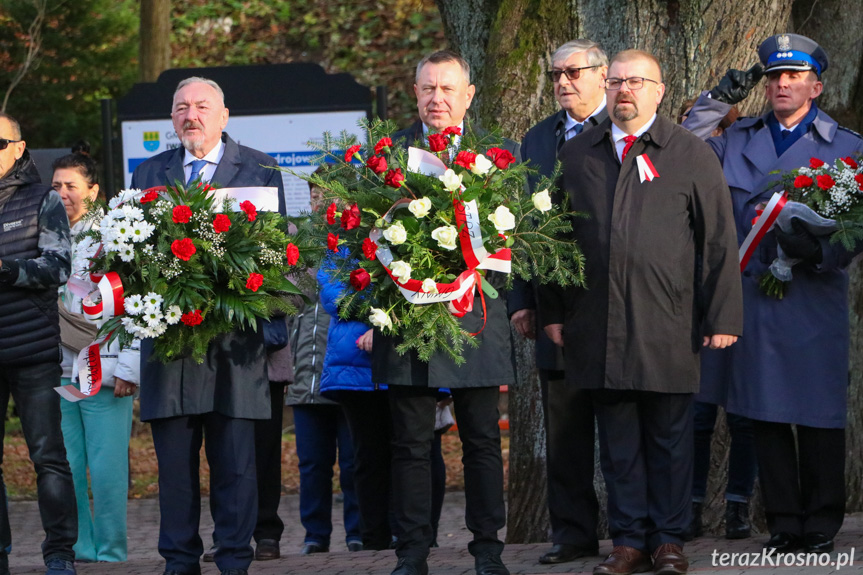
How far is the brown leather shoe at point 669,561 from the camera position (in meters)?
5.40

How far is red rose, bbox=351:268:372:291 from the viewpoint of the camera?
208 inches

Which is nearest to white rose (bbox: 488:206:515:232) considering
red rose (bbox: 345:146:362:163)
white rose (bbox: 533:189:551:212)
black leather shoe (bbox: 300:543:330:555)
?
white rose (bbox: 533:189:551:212)

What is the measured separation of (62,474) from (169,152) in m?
1.69

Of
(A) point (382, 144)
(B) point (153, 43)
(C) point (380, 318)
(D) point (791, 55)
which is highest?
(B) point (153, 43)

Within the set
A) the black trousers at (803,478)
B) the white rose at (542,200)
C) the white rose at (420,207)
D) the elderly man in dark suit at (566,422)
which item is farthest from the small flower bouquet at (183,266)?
the black trousers at (803,478)

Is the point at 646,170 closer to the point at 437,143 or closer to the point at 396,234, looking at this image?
the point at 437,143

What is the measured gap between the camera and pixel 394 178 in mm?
5258

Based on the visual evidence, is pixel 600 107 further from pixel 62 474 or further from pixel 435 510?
pixel 62 474

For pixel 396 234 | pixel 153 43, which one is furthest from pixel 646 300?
pixel 153 43

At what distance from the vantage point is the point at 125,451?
735 centimetres

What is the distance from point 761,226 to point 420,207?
5.82 ft

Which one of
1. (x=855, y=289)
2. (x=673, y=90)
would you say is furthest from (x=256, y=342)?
(x=855, y=289)

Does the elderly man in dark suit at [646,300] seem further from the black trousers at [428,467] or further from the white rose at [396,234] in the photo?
the white rose at [396,234]

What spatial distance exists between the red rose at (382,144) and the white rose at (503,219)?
0.60 meters
